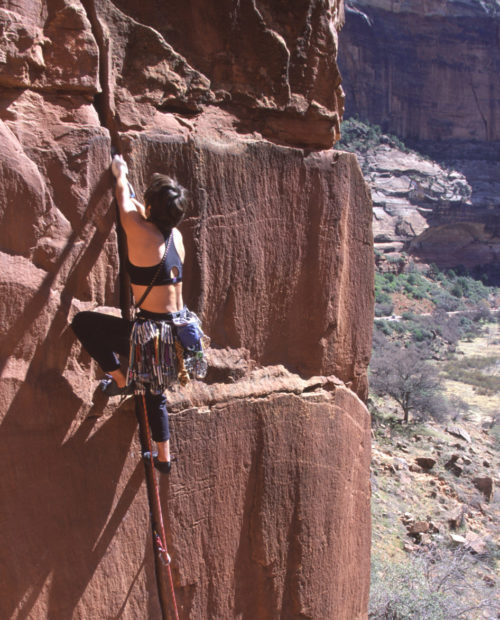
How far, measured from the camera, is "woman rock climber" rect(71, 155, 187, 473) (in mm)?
2641

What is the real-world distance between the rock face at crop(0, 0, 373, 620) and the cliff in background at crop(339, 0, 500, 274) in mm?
40288

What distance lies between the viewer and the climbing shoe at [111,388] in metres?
2.95

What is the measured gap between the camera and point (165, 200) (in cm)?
260

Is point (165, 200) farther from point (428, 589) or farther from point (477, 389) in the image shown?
point (477, 389)

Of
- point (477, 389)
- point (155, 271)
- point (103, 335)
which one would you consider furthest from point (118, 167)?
point (477, 389)

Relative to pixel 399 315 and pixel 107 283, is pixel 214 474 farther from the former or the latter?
pixel 399 315

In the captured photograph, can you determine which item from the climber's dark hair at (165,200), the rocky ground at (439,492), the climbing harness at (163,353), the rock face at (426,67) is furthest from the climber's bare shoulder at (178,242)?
the rock face at (426,67)

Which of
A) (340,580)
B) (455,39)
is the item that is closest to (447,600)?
(340,580)

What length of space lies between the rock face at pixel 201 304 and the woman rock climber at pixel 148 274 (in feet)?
0.51

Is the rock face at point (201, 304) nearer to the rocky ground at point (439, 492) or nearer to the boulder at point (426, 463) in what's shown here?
the rocky ground at point (439, 492)

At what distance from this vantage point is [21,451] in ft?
9.21

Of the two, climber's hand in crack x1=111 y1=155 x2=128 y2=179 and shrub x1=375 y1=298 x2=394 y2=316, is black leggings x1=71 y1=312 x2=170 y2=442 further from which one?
shrub x1=375 y1=298 x2=394 y2=316

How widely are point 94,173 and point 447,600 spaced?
678cm

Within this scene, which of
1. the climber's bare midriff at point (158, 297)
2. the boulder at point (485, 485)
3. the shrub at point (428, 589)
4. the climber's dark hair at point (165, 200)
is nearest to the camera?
the climber's dark hair at point (165, 200)
